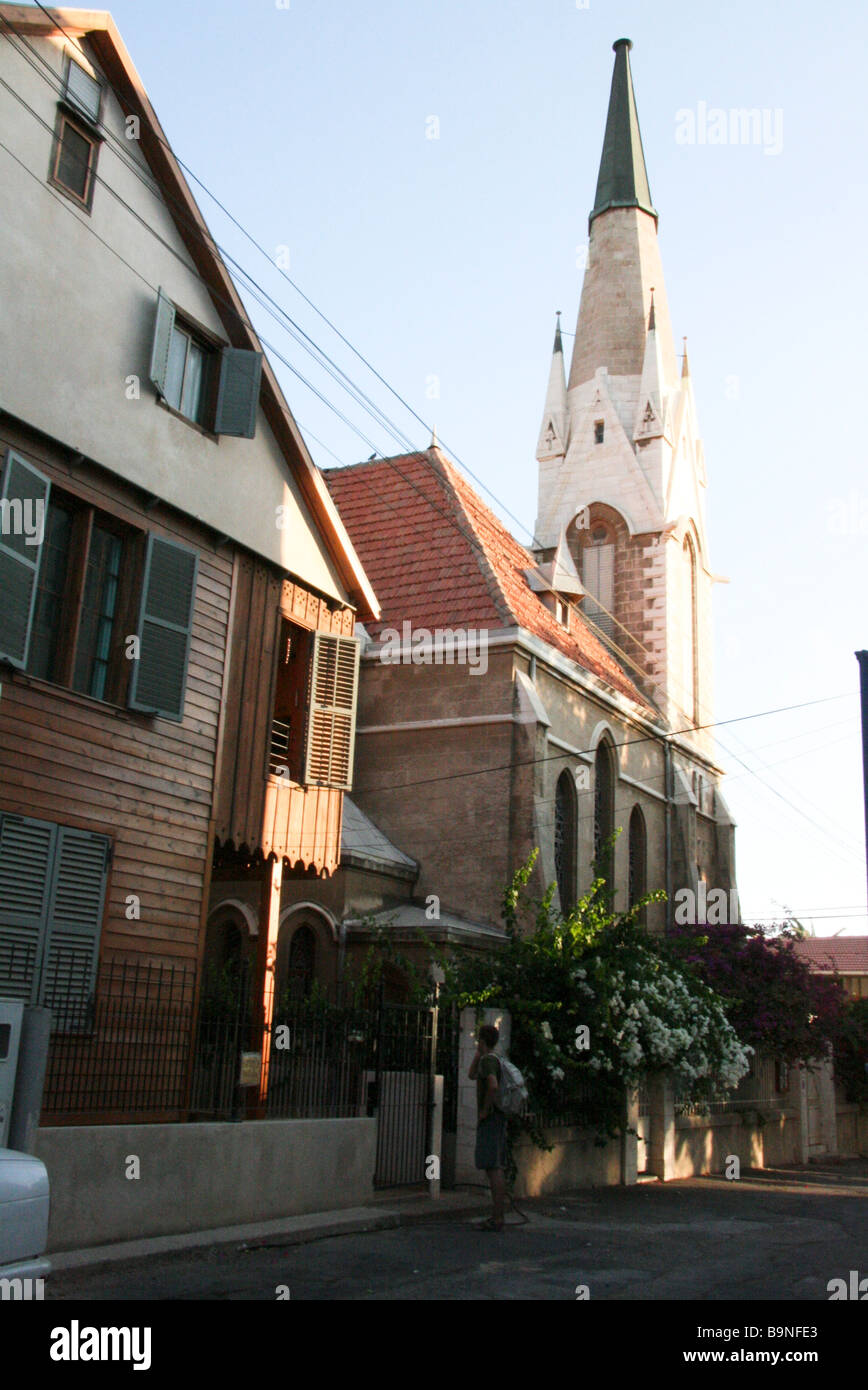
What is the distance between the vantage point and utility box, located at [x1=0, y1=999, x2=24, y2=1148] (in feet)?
30.0

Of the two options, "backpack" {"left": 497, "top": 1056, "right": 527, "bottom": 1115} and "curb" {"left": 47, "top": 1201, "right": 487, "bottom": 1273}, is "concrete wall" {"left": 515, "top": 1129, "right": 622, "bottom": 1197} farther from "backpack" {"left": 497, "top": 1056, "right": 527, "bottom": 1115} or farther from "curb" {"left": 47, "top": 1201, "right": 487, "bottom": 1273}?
"backpack" {"left": 497, "top": 1056, "right": 527, "bottom": 1115}

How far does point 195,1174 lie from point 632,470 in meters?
28.4

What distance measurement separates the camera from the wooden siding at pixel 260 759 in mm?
14328

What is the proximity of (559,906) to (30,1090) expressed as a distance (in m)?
16.2

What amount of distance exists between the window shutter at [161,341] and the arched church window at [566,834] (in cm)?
1361

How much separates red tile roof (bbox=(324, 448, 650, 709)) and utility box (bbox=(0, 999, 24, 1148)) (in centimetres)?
1517

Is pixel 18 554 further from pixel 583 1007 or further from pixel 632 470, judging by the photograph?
pixel 632 470

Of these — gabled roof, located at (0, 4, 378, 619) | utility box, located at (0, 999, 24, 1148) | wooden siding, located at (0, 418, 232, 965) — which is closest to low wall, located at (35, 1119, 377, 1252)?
utility box, located at (0, 999, 24, 1148)

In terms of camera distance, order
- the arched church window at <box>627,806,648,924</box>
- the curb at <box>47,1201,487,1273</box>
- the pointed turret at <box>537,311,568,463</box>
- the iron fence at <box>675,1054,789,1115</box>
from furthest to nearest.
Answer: the pointed turret at <box>537,311,568,463</box>, the arched church window at <box>627,806,648,924</box>, the iron fence at <box>675,1054,789,1115</box>, the curb at <box>47,1201,487,1273</box>

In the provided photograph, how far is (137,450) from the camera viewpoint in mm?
13391

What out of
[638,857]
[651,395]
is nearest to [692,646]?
[651,395]

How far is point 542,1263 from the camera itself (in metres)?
10.4
